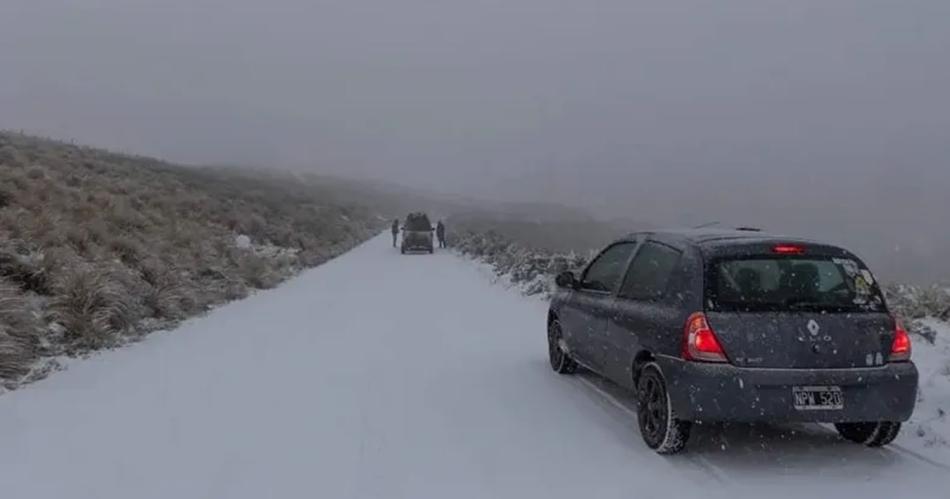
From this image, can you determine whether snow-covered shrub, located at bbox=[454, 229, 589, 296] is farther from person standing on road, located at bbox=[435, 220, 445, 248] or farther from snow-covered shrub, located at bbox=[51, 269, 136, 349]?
person standing on road, located at bbox=[435, 220, 445, 248]

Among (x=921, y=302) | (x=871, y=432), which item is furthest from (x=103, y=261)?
(x=921, y=302)

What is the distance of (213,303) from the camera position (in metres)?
13.8

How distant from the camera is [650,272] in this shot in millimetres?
6113

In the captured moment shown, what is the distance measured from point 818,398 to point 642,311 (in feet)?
4.81

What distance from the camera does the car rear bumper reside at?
486cm

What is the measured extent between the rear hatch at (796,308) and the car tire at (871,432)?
2.03 feet

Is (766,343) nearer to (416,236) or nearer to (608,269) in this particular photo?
(608,269)

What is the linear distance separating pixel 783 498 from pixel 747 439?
3.85ft

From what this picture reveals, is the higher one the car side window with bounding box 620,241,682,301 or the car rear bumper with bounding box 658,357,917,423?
the car side window with bounding box 620,241,682,301

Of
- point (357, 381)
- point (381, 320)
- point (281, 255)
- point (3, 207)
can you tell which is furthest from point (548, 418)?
point (281, 255)

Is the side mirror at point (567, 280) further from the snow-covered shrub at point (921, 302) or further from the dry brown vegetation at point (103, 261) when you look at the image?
the dry brown vegetation at point (103, 261)

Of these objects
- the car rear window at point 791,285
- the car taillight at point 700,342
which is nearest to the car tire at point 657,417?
the car taillight at point 700,342

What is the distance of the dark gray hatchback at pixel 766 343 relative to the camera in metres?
4.89

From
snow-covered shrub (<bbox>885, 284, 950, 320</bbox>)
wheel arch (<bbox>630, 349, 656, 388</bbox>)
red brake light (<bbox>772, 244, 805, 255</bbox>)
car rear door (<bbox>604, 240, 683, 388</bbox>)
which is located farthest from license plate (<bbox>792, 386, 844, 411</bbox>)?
snow-covered shrub (<bbox>885, 284, 950, 320</bbox>)
